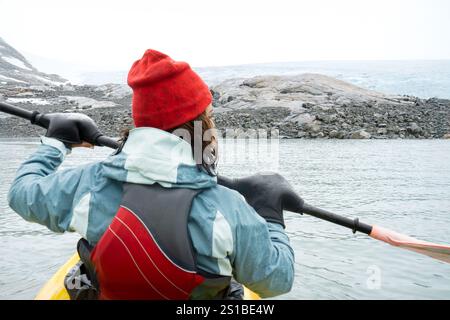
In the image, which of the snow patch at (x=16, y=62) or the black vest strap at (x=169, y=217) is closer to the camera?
the black vest strap at (x=169, y=217)

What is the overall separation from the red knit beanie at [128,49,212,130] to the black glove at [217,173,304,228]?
1.50ft

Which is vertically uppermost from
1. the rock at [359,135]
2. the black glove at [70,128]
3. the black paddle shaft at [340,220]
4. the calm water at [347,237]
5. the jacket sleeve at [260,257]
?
the black glove at [70,128]

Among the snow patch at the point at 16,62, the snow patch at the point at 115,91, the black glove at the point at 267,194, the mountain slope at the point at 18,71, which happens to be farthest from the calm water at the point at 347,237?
the snow patch at the point at 16,62

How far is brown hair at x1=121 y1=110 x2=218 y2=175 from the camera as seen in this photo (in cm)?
157

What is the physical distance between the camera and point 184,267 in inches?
57.7

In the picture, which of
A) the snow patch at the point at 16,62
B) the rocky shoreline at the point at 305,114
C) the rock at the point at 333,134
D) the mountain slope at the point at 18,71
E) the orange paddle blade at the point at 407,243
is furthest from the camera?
the snow patch at the point at 16,62

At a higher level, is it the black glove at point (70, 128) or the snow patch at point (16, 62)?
the black glove at point (70, 128)

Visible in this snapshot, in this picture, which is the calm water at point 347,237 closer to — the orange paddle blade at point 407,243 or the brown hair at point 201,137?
the orange paddle blade at point 407,243

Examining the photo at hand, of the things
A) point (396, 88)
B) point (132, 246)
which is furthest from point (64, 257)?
point (396, 88)

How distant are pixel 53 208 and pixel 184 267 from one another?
1.57 ft

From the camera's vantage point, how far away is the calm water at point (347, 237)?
3891 millimetres

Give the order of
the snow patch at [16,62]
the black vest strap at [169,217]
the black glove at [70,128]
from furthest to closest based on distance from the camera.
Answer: the snow patch at [16,62], the black glove at [70,128], the black vest strap at [169,217]

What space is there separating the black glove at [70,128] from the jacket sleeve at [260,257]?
2.80 ft
